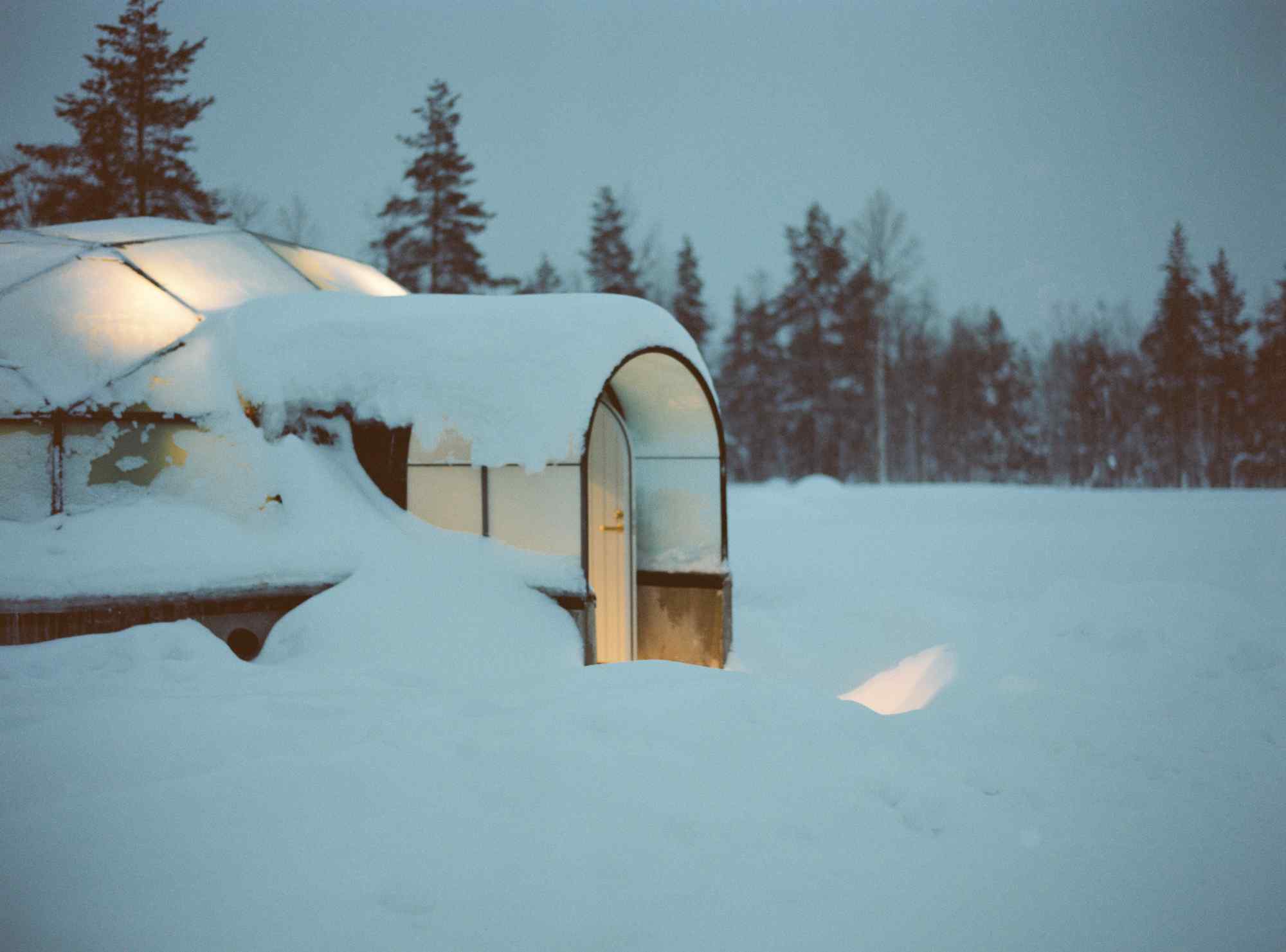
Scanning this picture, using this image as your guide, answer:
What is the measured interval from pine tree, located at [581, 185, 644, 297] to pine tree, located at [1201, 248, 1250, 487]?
24.1 meters

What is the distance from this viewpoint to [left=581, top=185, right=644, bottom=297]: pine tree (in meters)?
27.5

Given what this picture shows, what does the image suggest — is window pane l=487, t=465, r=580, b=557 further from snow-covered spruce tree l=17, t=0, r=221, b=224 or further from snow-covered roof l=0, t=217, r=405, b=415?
snow-covered spruce tree l=17, t=0, r=221, b=224

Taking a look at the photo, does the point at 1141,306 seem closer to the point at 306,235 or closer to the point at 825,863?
the point at 306,235

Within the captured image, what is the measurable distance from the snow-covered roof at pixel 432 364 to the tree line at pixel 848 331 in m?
15.0

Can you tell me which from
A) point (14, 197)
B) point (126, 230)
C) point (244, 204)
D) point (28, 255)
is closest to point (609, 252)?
point (244, 204)

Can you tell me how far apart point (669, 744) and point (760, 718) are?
556mm

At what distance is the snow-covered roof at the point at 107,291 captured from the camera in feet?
18.6

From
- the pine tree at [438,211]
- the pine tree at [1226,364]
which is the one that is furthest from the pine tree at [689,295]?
the pine tree at [1226,364]

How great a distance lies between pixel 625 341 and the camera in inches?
231

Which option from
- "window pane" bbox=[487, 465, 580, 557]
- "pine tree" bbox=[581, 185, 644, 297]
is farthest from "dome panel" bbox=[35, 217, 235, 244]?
"pine tree" bbox=[581, 185, 644, 297]

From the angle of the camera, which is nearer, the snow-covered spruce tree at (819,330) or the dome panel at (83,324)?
the dome panel at (83,324)

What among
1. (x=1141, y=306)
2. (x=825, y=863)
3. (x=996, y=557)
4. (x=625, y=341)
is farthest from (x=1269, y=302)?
(x=825, y=863)

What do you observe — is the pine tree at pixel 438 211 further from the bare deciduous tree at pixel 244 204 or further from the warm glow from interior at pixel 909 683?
the warm glow from interior at pixel 909 683

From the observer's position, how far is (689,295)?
30.8 meters
